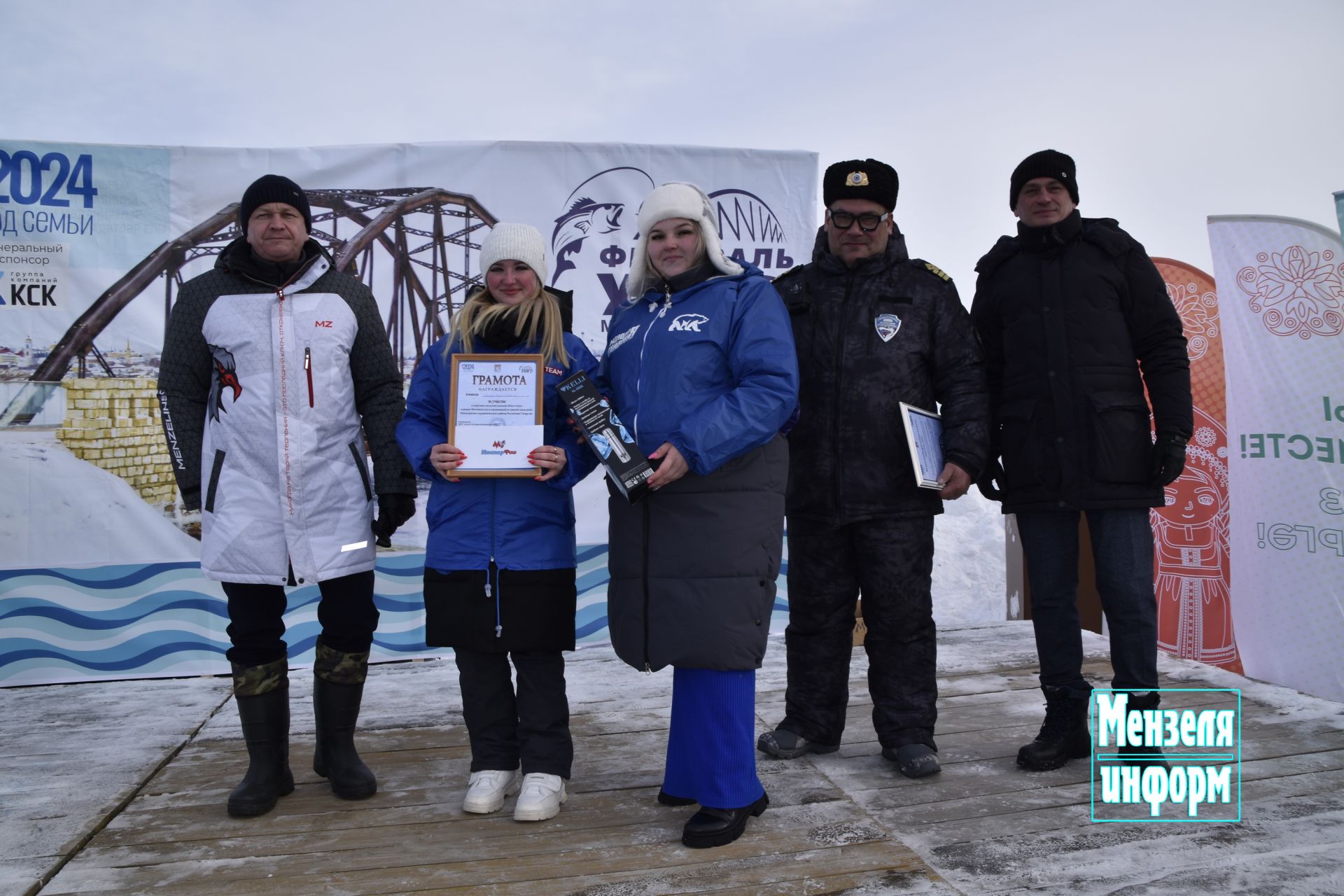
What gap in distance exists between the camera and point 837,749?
3.17 meters

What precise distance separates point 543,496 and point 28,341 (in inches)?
121

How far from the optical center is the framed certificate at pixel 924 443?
112 inches

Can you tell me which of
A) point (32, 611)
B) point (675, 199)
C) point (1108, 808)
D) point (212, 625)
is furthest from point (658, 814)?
point (32, 611)

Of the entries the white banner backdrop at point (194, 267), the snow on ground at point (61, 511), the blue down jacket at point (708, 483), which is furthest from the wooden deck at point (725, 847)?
the snow on ground at point (61, 511)

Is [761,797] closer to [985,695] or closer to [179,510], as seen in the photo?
[985,695]

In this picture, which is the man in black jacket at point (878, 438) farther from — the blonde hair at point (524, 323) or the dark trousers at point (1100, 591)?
the blonde hair at point (524, 323)

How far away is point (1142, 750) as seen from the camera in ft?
9.39

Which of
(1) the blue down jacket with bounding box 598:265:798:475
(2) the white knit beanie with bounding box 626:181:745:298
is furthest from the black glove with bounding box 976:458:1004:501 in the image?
(2) the white knit beanie with bounding box 626:181:745:298

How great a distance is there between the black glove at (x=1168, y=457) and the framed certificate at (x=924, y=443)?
596 millimetres

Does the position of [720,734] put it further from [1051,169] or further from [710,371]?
[1051,169]

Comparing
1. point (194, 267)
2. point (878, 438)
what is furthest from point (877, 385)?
point (194, 267)

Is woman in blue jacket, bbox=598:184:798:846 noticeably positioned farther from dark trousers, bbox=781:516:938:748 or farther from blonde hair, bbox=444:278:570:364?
dark trousers, bbox=781:516:938:748

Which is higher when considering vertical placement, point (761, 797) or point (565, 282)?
point (565, 282)

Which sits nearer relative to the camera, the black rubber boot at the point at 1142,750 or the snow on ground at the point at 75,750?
the snow on ground at the point at 75,750
